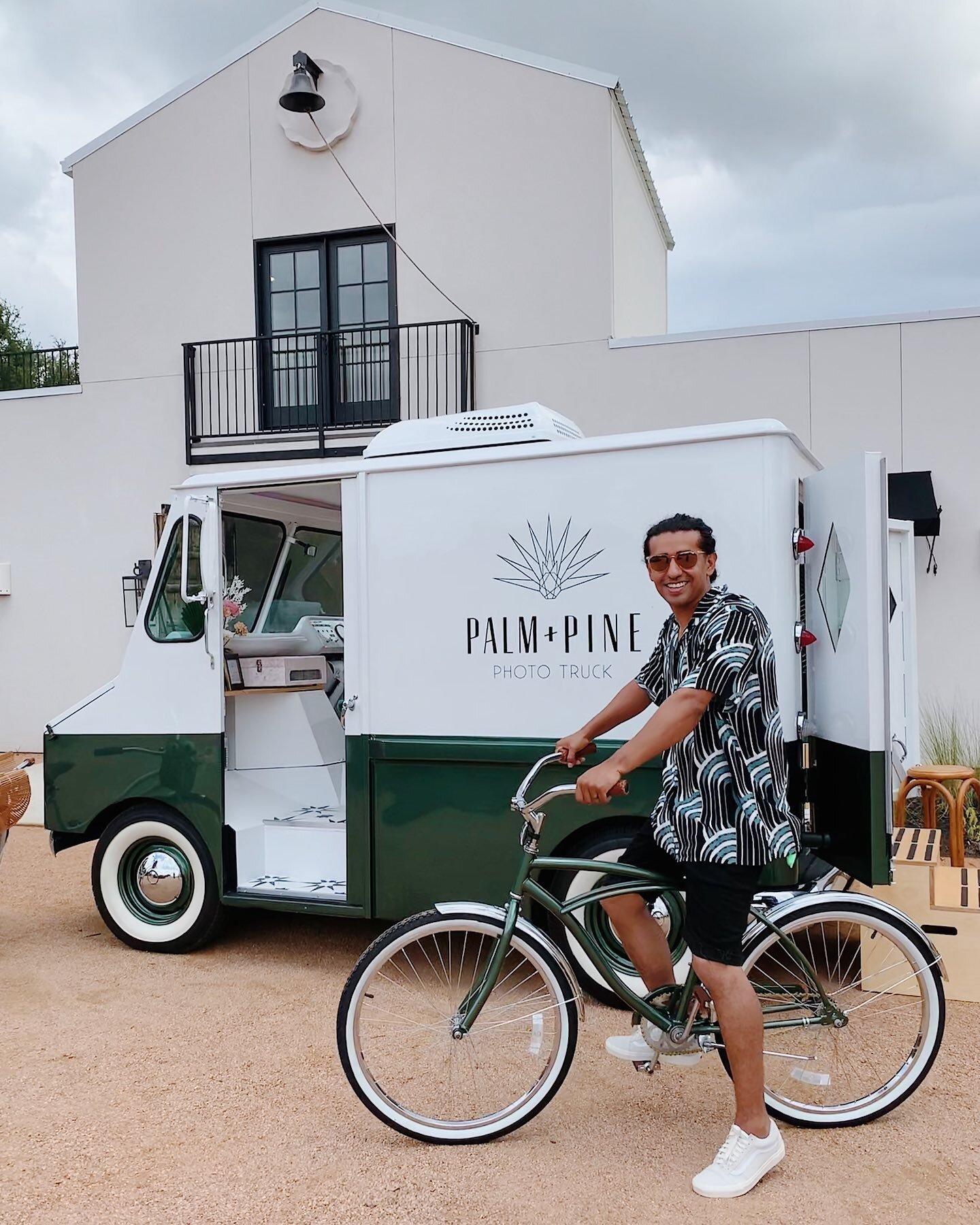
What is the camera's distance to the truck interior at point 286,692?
536cm

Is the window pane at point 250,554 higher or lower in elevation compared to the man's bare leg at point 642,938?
higher

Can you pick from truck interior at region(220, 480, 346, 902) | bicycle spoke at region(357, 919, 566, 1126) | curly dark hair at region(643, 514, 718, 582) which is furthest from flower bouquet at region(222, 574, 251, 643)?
curly dark hair at region(643, 514, 718, 582)

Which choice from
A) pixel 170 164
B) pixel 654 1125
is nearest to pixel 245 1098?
pixel 654 1125

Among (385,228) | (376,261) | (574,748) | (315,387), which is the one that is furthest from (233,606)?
(376,261)

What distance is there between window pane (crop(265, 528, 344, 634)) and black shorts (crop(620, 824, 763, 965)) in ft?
12.2

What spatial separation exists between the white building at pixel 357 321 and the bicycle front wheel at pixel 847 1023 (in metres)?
6.66

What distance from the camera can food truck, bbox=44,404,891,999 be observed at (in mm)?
4199

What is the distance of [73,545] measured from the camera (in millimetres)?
12617

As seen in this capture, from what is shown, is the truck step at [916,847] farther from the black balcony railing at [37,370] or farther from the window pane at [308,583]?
the black balcony railing at [37,370]

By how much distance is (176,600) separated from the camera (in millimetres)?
5410

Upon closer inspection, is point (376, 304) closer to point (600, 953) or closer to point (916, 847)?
point (916, 847)

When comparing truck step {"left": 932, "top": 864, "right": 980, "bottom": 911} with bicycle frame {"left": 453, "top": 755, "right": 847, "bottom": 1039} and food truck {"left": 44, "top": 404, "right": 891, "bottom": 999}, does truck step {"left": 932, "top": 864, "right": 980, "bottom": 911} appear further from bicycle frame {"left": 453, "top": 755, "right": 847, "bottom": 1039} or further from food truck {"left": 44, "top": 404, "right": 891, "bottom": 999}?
bicycle frame {"left": 453, "top": 755, "right": 847, "bottom": 1039}

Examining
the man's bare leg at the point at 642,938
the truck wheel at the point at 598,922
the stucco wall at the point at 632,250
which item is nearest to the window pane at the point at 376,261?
the stucco wall at the point at 632,250

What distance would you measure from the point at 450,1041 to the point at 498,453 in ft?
7.85
